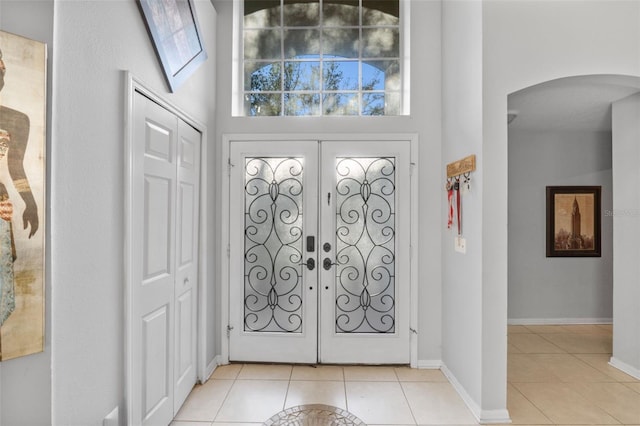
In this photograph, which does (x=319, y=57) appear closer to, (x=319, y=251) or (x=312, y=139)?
(x=312, y=139)

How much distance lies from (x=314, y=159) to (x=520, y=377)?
2.56 m

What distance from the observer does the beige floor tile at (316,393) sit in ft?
8.49

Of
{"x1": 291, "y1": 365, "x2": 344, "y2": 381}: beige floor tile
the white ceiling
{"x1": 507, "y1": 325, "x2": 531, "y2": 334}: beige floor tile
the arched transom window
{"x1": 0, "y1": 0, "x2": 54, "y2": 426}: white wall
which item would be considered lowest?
{"x1": 291, "y1": 365, "x2": 344, "y2": 381}: beige floor tile

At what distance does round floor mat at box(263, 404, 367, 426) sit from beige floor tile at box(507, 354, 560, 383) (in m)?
1.48

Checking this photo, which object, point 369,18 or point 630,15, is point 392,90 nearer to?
point 369,18

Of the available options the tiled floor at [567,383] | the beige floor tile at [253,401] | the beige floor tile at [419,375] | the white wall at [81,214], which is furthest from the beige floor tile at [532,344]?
the white wall at [81,214]

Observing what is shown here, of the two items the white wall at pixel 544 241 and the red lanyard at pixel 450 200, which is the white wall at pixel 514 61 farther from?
the white wall at pixel 544 241

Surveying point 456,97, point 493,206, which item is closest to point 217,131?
point 456,97

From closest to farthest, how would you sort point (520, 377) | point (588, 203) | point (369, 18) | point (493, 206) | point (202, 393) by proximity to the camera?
1. point (493, 206)
2. point (202, 393)
3. point (520, 377)
4. point (369, 18)
5. point (588, 203)

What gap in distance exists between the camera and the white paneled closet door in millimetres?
1888

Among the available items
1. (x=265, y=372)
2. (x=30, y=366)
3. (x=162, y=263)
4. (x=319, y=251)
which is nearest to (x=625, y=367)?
(x=319, y=251)

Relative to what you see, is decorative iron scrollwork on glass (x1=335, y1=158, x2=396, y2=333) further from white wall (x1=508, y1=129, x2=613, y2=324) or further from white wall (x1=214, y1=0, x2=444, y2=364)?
white wall (x1=508, y1=129, x2=613, y2=324)

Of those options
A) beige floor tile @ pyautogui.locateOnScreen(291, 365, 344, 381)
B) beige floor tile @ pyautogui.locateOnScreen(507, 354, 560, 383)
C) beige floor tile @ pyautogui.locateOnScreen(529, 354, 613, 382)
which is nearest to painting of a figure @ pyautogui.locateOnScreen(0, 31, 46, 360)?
beige floor tile @ pyautogui.locateOnScreen(291, 365, 344, 381)

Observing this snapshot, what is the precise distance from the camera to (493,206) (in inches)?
94.1
